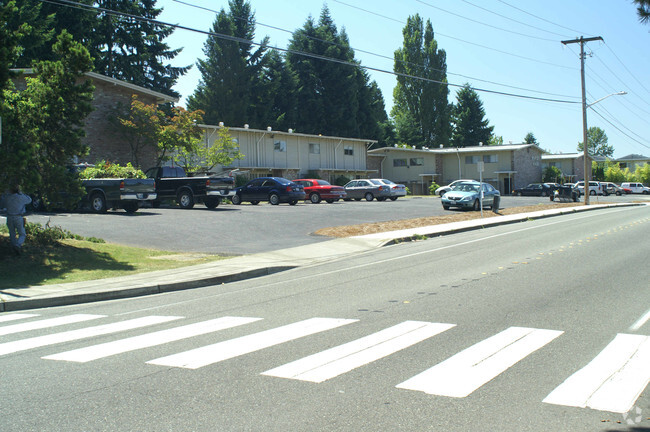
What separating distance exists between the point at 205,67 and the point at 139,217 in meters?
48.0

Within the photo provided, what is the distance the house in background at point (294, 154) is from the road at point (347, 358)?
119ft

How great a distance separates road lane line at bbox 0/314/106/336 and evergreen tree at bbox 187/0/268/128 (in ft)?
187

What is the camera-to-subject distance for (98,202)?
24.7 meters

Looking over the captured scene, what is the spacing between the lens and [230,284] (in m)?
12.1

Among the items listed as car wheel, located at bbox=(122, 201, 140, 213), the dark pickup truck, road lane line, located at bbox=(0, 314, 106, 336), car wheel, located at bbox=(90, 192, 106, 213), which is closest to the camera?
road lane line, located at bbox=(0, 314, 106, 336)

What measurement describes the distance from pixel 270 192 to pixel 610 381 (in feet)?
98.6

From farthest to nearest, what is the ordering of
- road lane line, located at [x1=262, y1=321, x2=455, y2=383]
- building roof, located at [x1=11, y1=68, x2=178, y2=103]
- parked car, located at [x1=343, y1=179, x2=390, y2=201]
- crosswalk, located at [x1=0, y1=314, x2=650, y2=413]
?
parked car, located at [x1=343, y1=179, x2=390, y2=201]
building roof, located at [x1=11, y1=68, x2=178, y2=103]
road lane line, located at [x1=262, y1=321, x2=455, y2=383]
crosswalk, located at [x1=0, y1=314, x2=650, y2=413]

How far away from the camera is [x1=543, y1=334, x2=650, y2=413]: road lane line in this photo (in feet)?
15.3

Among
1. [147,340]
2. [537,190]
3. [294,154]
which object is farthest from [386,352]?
[537,190]

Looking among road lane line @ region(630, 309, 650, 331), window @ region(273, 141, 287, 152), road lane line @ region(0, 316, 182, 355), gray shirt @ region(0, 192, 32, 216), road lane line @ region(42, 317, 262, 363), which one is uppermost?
window @ region(273, 141, 287, 152)

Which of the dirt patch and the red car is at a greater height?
the red car

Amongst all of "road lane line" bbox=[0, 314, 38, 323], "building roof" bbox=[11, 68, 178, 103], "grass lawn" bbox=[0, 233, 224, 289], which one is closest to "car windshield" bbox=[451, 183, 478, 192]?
"building roof" bbox=[11, 68, 178, 103]

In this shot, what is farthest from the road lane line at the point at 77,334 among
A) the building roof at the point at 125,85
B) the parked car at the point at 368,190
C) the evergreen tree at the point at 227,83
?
the evergreen tree at the point at 227,83

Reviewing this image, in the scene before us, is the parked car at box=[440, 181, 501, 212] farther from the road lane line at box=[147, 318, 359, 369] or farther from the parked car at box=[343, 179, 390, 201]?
the road lane line at box=[147, 318, 359, 369]
